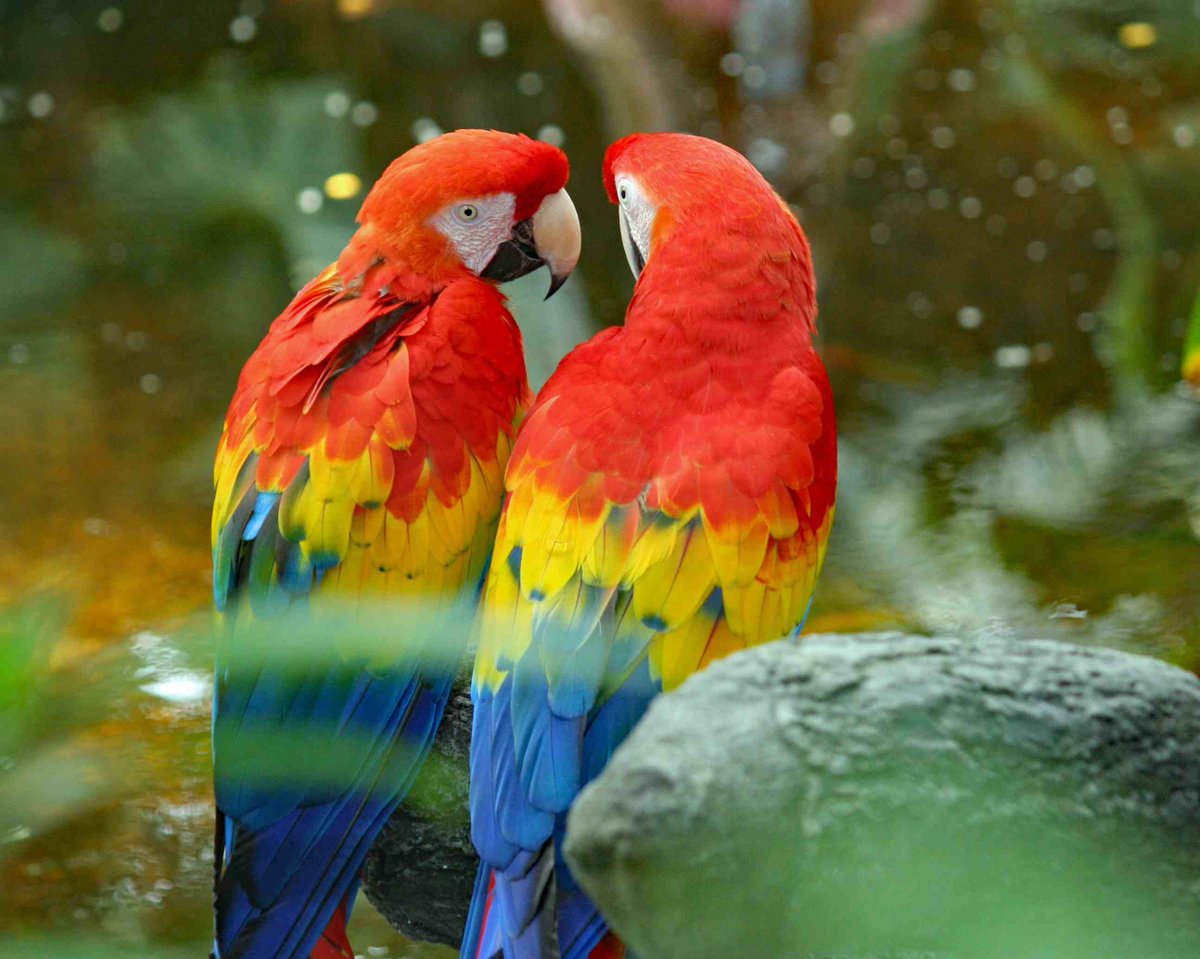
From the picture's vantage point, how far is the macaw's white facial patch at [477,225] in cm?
100

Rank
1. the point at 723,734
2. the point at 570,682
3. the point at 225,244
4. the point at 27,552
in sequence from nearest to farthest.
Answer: the point at 723,734 → the point at 570,682 → the point at 27,552 → the point at 225,244

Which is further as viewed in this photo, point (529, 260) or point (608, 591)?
point (529, 260)

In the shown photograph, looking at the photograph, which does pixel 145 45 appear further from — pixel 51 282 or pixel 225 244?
pixel 51 282

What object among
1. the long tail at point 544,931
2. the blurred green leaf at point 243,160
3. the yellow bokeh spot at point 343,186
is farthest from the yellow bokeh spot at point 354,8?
the long tail at point 544,931

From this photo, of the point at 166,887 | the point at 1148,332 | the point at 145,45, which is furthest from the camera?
the point at 145,45

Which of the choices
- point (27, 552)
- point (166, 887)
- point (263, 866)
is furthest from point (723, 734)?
point (27, 552)

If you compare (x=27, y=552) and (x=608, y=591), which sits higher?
(x=608, y=591)

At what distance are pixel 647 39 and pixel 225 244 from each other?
2.94 feet

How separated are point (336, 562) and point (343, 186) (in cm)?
154

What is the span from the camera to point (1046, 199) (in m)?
2.37

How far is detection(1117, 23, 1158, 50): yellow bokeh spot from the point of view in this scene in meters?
2.70

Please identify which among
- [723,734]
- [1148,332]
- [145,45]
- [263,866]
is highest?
[145,45]

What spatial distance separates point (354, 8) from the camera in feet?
9.33

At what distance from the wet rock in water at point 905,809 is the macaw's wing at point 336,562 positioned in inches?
14.0
